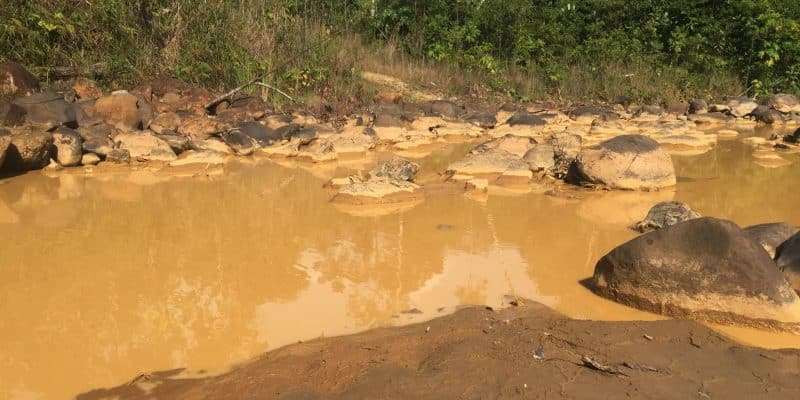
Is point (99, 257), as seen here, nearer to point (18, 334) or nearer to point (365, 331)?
point (18, 334)

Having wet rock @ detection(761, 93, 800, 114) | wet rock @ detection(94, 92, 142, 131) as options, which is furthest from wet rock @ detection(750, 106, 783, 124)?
wet rock @ detection(94, 92, 142, 131)

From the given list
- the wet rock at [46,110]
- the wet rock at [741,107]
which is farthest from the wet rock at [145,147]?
the wet rock at [741,107]

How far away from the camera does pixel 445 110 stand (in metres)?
13.2

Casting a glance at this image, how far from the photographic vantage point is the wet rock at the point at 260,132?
10508 mm

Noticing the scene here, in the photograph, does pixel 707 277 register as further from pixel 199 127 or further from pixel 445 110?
pixel 445 110

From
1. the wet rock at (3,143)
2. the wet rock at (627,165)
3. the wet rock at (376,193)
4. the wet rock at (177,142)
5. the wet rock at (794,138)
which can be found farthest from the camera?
the wet rock at (794,138)

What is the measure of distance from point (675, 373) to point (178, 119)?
27.9ft

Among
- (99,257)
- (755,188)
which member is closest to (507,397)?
(99,257)

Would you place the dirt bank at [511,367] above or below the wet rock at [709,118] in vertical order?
above

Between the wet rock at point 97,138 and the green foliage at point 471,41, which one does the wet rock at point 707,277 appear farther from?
the green foliage at point 471,41

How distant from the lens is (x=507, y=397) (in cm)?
323

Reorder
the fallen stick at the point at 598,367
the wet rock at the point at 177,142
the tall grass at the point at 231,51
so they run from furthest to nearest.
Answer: the tall grass at the point at 231,51 < the wet rock at the point at 177,142 < the fallen stick at the point at 598,367

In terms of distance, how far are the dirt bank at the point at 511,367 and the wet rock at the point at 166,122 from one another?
6.96 m

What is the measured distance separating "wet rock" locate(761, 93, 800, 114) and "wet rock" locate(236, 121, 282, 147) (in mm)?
10395
